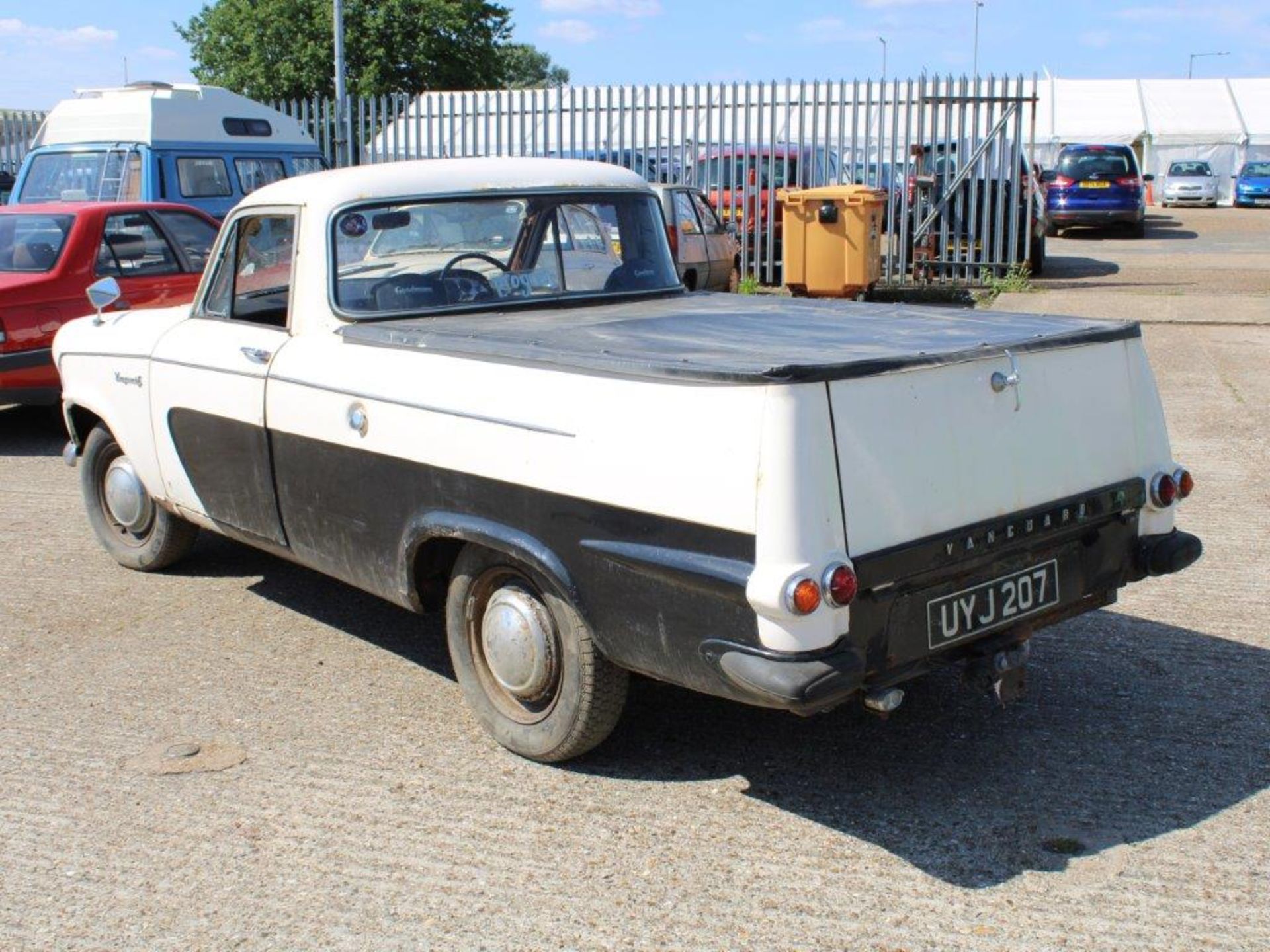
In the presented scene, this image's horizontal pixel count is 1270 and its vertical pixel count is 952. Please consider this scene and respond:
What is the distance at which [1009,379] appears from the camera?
3.88 m

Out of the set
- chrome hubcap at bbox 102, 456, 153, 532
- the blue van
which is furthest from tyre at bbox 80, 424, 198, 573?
the blue van

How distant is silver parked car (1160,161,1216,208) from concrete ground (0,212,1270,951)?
39.6 meters

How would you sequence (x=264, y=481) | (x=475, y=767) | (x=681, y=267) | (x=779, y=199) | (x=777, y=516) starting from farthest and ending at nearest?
(x=779, y=199)
(x=681, y=267)
(x=264, y=481)
(x=475, y=767)
(x=777, y=516)

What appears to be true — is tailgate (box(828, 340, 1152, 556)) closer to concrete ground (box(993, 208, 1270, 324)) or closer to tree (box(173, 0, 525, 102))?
concrete ground (box(993, 208, 1270, 324))

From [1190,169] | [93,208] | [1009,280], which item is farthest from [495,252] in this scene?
[1190,169]

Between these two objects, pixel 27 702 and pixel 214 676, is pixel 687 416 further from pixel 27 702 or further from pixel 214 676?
pixel 27 702

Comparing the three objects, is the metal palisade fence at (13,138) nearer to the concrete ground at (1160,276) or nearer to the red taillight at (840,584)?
the concrete ground at (1160,276)

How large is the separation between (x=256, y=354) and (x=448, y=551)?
1.15 m

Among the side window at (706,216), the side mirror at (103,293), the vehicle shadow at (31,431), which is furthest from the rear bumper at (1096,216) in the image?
the side mirror at (103,293)

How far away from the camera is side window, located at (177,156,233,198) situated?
46.1 feet

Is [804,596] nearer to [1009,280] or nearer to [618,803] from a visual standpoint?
[618,803]

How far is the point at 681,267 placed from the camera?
1438 cm

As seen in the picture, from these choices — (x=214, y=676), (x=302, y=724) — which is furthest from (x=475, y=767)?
(x=214, y=676)

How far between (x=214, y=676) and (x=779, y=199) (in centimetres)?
1345
